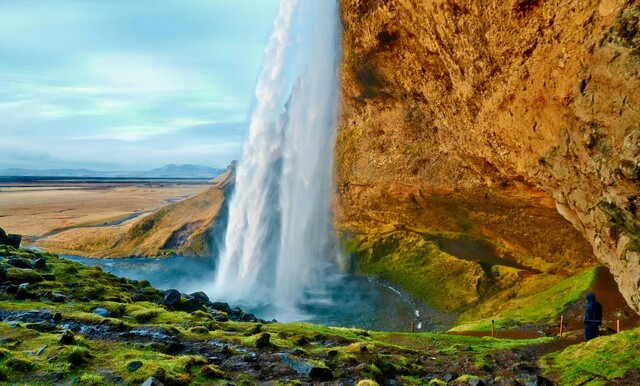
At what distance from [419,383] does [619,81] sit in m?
13.9

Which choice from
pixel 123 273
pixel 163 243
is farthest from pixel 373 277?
pixel 163 243

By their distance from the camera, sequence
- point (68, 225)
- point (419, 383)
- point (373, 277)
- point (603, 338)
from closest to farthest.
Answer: point (419, 383)
point (603, 338)
point (373, 277)
point (68, 225)

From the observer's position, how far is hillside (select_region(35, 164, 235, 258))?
68688 millimetres

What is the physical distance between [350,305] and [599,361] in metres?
26.9

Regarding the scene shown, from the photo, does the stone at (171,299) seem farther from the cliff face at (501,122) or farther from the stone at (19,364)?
the cliff face at (501,122)

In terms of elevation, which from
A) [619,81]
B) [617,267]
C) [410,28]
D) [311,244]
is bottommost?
[311,244]

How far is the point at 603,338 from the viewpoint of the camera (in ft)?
51.8

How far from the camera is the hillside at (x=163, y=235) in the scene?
68688 mm

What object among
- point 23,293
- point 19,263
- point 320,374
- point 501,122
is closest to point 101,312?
point 23,293

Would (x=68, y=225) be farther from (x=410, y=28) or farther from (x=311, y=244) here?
(x=410, y=28)

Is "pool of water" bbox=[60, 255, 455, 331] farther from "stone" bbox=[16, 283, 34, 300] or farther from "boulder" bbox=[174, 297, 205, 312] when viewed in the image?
"stone" bbox=[16, 283, 34, 300]

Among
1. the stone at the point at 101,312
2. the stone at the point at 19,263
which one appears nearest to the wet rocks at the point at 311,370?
the stone at the point at 101,312

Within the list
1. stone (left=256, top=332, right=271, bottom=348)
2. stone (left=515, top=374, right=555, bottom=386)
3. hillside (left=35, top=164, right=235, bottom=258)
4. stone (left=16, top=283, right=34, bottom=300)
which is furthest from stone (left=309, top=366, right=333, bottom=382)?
hillside (left=35, top=164, right=235, bottom=258)

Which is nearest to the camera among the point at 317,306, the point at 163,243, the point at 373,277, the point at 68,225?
the point at 317,306
